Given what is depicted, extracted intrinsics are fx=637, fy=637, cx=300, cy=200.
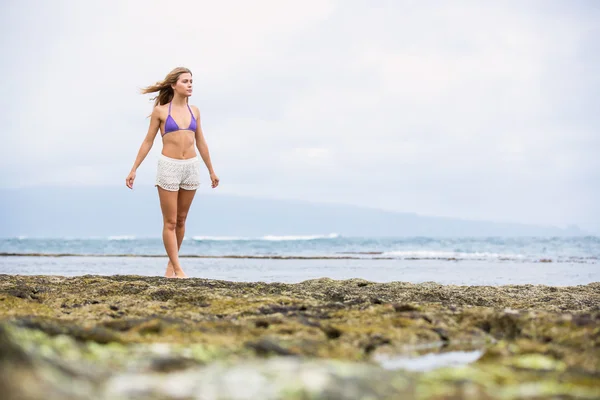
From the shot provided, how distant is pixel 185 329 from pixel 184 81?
488 cm

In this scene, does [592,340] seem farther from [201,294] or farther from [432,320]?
[201,294]

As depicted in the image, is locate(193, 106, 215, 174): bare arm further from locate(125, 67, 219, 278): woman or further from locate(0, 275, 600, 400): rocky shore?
locate(0, 275, 600, 400): rocky shore

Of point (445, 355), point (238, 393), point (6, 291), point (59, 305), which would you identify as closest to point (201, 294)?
point (59, 305)

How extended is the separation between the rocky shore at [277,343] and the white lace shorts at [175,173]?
5.86ft

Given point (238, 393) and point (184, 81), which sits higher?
point (184, 81)

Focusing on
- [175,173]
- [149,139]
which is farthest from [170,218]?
[149,139]

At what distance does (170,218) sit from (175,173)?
55 centimetres

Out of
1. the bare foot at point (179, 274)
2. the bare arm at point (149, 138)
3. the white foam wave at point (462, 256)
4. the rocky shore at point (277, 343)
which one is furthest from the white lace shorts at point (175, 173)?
the white foam wave at point (462, 256)

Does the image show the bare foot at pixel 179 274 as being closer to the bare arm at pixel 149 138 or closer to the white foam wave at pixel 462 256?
the bare arm at pixel 149 138

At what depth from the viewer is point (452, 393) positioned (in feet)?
6.30

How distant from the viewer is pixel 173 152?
25.5 ft

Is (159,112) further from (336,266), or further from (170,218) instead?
(336,266)

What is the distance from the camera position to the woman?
7730 mm

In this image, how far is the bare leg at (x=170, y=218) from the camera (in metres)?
7.73
